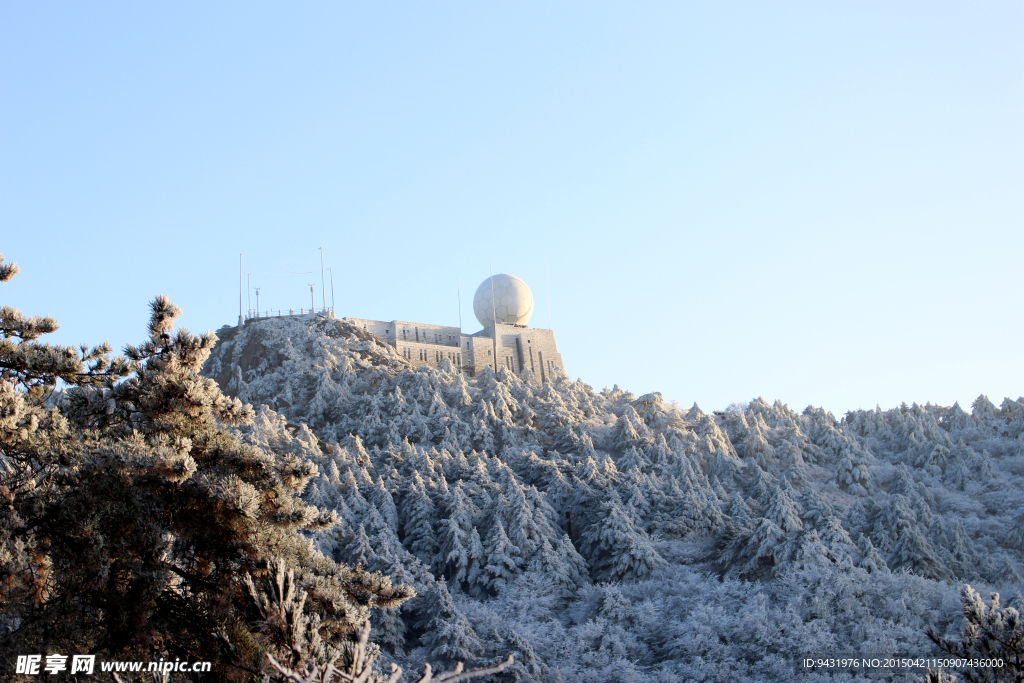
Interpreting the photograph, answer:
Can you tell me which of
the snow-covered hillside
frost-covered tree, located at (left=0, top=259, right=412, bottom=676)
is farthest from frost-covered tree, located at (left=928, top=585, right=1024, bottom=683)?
the snow-covered hillside

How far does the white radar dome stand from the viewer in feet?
230

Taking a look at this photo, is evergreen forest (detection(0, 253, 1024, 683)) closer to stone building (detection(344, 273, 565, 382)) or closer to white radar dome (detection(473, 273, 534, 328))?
stone building (detection(344, 273, 565, 382))

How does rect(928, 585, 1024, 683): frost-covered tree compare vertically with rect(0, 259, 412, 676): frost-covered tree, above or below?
below

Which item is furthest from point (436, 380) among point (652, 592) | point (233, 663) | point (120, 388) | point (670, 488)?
point (233, 663)

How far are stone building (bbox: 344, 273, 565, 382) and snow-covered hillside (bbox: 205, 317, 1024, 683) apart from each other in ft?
24.1

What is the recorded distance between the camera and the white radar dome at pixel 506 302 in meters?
70.2

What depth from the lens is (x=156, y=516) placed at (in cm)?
1355

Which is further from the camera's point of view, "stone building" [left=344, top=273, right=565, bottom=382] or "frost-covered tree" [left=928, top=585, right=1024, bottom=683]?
"stone building" [left=344, top=273, right=565, bottom=382]

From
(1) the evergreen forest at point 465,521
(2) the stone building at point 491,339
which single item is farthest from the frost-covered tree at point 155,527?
(2) the stone building at point 491,339

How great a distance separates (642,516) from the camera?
40.2 metres

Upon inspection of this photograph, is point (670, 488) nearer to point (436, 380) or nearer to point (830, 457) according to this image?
point (830, 457)

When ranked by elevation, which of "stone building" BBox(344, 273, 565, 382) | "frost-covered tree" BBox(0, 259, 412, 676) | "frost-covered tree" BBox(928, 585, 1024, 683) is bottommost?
"frost-covered tree" BBox(928, 585, 1024, 683)

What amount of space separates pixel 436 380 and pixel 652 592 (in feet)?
75.5

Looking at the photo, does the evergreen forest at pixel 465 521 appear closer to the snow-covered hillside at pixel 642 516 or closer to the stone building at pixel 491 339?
the snow-covered hillside at pixel 642 516
